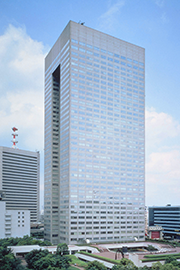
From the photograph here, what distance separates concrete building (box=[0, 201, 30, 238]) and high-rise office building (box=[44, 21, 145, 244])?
14.0 m

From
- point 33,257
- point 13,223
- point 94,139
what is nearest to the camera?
point 33,257

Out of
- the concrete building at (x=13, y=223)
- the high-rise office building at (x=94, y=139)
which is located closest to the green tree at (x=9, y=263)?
the high-rise office building at (x=94, y=139)

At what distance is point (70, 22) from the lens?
143m

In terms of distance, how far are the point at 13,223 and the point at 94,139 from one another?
6351cm

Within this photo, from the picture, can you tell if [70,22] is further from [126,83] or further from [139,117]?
[139,117]

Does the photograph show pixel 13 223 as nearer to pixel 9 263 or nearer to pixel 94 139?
pixel 94 139

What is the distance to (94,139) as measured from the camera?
144375 millimetres

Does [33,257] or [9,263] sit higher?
[9,263]

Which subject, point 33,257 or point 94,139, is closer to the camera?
point 33,257

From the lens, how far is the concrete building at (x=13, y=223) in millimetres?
147875

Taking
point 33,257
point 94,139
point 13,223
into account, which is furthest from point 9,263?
point 94,139

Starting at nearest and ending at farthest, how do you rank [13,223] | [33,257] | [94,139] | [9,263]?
[9,263] → [33,257] → [94,139] → [13,223]

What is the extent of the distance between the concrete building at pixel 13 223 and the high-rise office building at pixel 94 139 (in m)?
14.0

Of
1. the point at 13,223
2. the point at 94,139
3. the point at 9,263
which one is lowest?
the point at 13,223
